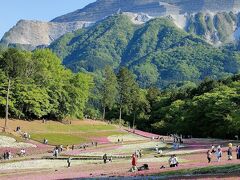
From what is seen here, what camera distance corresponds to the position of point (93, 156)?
246 feet

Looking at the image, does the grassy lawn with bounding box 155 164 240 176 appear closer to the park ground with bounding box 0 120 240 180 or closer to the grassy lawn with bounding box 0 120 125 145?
the park ground with bounding box 0 120 240 180

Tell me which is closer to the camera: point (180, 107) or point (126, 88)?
point (126, 88)

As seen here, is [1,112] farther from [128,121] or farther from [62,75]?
[128,121]

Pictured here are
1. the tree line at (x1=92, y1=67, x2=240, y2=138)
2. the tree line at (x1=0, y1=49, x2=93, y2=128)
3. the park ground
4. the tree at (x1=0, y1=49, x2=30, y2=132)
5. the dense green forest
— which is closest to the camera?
the park ground

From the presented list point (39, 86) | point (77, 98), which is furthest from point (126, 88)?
point (39, 86)

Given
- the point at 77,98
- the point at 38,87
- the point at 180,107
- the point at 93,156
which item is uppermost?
the point at 38,87

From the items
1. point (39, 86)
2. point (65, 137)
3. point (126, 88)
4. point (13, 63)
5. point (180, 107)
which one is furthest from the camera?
point (180, 107)

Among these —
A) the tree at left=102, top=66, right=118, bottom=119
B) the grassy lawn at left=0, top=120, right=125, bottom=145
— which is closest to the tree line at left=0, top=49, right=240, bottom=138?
the tree at left=102, top=66, right=118, bottom=119

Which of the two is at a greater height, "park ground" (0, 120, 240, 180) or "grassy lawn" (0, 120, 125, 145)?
"grassy lawn" (0, 120, 125, 145)

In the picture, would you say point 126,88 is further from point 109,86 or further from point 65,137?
point 65,137

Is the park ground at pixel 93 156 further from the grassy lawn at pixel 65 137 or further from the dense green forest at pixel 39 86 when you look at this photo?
the dense green forest at pixel 39 86

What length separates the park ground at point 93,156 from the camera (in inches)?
1710

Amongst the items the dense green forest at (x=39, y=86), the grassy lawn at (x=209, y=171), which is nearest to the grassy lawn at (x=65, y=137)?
the dense green forest at (x=39, y=86)

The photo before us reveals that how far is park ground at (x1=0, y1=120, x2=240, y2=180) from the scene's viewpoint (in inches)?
1710
